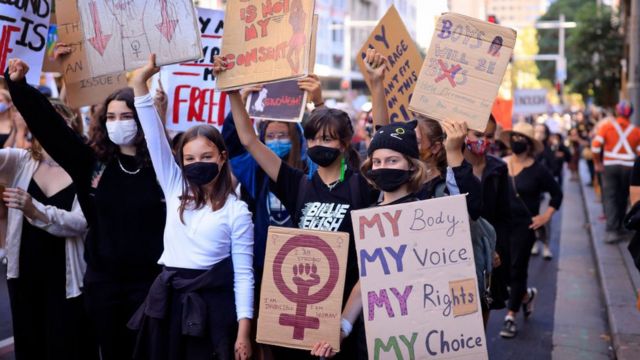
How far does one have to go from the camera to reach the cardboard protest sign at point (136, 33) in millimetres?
4578

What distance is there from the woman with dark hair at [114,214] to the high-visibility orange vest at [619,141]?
976cm

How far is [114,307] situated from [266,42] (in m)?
1.65

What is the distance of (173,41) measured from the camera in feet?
15.1

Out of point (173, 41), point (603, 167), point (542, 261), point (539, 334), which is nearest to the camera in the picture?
point (173, 41)

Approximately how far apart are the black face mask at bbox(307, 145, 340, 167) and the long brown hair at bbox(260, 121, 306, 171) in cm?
110

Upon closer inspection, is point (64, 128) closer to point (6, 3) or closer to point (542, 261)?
point (6, 3)

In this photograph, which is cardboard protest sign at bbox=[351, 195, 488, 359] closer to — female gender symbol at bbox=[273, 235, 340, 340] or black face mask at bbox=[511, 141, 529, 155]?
female gender symbol at bbox=[273, 235, 340, 340]

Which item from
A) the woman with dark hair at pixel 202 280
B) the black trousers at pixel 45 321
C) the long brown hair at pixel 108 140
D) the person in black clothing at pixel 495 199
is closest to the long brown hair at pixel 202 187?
the woman with dark hair at pixel 202 280

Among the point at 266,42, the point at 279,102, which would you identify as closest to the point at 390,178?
the point at 266,42

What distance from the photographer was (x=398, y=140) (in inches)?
157

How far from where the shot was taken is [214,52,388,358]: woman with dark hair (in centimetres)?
413

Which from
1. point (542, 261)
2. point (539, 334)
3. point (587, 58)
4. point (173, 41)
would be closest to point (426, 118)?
point (173, 41)

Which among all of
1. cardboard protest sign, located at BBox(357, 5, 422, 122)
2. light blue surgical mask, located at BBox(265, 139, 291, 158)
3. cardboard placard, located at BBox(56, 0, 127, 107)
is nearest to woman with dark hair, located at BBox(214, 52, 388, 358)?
light blue surgical mask, located at BBox(265, 139, 291, 158)

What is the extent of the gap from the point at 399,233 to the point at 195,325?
1042 millimetres
